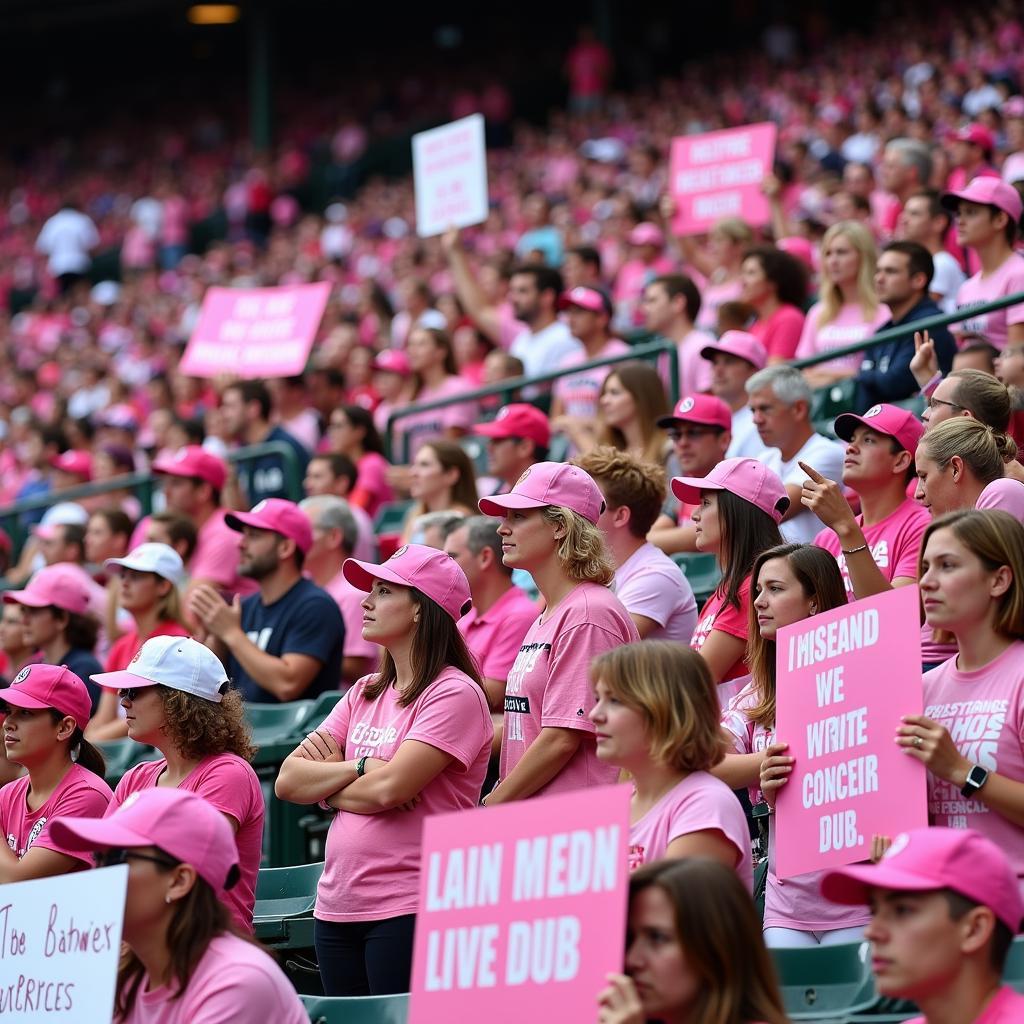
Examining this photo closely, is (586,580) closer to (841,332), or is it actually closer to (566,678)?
(566,678)

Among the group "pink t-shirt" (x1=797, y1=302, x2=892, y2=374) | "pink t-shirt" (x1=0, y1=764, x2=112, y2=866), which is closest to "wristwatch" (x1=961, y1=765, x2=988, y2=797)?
"pink t-shirt" (x1=0, y1=764, x2=112, y2=866)

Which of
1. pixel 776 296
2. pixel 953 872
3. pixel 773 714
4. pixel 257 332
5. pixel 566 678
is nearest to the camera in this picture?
pixel 953 872

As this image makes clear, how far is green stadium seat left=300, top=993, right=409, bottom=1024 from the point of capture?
447 cm

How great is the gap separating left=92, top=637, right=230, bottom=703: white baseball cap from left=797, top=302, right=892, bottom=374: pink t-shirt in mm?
4195

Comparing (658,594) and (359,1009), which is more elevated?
Answer: (658,594)

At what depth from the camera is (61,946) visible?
165 inches

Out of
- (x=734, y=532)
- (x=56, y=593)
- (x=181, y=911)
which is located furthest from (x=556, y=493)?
(x=56, y=593)

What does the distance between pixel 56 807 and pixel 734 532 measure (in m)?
2.15

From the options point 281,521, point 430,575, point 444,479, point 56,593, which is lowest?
point 430,575

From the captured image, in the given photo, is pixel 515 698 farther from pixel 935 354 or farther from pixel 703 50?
pixel 703 50

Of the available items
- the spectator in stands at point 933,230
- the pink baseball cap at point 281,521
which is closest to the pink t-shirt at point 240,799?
the pink baseball cap at point 281,521

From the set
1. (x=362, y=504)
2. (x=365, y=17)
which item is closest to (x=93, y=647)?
(x=362, y=504)

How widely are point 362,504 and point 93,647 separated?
86.6 inches

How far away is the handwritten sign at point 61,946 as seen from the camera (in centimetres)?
401
